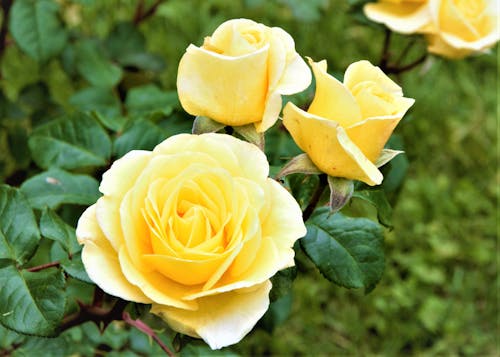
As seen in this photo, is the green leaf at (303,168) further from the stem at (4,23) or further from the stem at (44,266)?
the stem at (4,23)

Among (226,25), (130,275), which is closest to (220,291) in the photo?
(130,275)

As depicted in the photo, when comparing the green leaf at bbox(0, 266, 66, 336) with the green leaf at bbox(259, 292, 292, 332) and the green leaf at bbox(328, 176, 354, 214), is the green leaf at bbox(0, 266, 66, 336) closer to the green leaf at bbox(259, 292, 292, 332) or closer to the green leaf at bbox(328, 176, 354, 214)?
the green leaf at bbox(328, 176, 354, 214)

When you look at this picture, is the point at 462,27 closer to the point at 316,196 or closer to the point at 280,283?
the point at 316,196

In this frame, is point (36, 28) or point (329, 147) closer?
point (329, 147)

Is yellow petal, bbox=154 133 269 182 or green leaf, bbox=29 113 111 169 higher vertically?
yellow petal, bbox=154 133 269 182

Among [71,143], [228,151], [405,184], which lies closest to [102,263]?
[228,151]

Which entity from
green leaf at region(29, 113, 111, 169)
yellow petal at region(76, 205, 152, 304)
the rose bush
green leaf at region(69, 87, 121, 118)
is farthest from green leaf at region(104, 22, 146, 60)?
yellow petal at region(76, 205, 152, 304)
